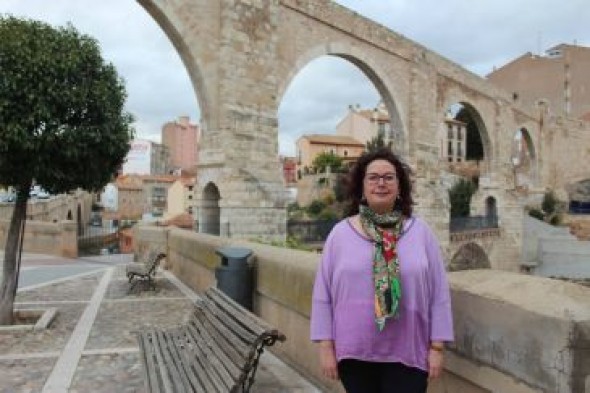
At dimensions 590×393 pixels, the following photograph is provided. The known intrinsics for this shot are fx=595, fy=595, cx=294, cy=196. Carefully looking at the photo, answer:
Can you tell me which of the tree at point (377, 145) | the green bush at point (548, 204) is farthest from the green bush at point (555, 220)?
the tree at point (377, 145)

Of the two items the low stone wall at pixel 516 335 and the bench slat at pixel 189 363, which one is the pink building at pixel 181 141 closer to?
the bench slat at pixel 189 363

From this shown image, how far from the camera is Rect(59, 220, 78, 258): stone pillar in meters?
17.5

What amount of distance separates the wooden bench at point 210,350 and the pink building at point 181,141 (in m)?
84.4

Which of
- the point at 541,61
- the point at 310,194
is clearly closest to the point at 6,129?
the point at 310,194

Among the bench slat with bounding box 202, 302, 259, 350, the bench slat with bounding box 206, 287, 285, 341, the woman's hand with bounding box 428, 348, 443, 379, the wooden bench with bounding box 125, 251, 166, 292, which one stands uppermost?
the woman's hand with bounding box 428, 348, 443, 379

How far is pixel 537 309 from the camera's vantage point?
2.01 m

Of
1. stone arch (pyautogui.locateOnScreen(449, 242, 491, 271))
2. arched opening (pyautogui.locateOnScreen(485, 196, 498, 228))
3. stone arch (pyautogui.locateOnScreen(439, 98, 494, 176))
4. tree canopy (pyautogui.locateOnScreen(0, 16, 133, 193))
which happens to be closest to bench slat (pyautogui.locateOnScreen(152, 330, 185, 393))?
tree canopy (pyautogui.locateOnScreen(0, 16, 133, 193))

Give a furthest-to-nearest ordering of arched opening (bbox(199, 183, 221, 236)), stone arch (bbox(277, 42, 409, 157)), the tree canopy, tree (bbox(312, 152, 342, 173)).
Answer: tree (bbox(312, 152, 342, 173))
stone arch (bbox(277, 42, 409, 157))
arched opening (bbox(199, 183, 221, 236))
the tree canopy

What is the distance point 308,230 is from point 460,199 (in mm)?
22726

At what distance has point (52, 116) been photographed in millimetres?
6039

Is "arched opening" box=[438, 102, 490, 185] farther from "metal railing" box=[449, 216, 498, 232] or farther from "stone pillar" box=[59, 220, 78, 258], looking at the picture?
"stone pillar" box=[59, 220, 78, 258]

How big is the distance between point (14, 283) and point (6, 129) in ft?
5.80

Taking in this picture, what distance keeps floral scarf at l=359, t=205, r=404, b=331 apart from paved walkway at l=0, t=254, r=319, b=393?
1904 millimetres

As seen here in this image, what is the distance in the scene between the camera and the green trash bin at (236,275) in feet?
16.9
